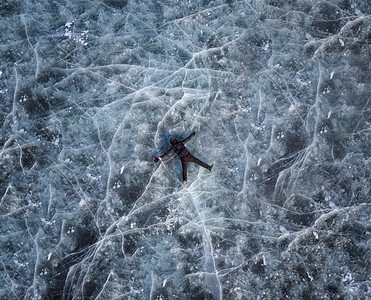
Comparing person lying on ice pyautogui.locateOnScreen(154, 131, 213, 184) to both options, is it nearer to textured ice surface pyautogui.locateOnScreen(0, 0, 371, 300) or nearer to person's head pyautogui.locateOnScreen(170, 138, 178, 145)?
person's head pyautogui.locateOnScreen(170, 138, 178, 145)

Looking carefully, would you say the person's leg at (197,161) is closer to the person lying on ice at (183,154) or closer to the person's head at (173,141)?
the person lying on ice at (183,154)

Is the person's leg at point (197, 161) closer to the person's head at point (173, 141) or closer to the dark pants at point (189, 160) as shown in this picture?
the dark pants at point (189, 160)

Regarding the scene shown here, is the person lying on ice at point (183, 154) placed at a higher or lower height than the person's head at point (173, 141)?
lower

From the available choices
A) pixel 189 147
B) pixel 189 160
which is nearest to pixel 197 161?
pixel 189 160

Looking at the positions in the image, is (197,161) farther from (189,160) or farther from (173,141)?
(173,141)

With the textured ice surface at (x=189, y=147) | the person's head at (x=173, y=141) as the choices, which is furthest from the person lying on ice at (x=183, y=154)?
the textured ice surface at (x=189, y=147)

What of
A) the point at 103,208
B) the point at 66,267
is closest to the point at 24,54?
the point at 103,208

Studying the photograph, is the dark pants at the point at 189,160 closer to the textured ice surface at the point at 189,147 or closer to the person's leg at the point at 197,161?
the person's leg at the point at 197,161

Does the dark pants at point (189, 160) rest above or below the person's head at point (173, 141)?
below
